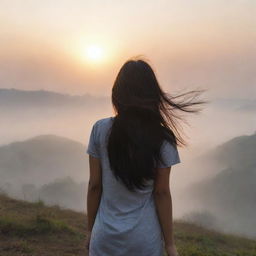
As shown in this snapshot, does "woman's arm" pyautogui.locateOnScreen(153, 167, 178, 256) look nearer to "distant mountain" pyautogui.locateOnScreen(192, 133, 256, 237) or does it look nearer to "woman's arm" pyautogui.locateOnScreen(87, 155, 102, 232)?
"woman's arm" pyautogui.locateOnScreen(87, 155, 102, 232)

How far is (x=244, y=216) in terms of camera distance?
325 feet

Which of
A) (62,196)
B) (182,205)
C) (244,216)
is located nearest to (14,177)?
(62,196)

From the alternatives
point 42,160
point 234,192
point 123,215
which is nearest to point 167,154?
point 123,215

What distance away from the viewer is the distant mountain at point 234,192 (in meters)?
97.3

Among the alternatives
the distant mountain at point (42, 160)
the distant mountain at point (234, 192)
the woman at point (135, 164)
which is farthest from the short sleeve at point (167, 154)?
the distant mountain at point (42, 160)

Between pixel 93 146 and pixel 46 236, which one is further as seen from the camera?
pixel 46 236

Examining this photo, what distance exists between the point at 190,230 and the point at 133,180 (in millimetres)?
8794

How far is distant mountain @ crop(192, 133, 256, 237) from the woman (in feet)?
278

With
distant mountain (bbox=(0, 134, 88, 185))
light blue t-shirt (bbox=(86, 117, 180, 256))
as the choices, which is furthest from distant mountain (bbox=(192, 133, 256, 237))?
light blue t-shirt (bbox=(86, 117, 180, 256))

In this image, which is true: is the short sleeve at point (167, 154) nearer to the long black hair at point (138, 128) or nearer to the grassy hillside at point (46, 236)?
the long black hair at point (138, 128)

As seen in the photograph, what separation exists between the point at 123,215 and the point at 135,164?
1.11 feet

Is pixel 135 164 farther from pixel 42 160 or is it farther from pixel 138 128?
pixel 42 160

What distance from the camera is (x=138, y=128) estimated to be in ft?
8.29

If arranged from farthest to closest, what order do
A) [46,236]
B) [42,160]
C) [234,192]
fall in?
[42,160]
[234,192]
[46,236]
